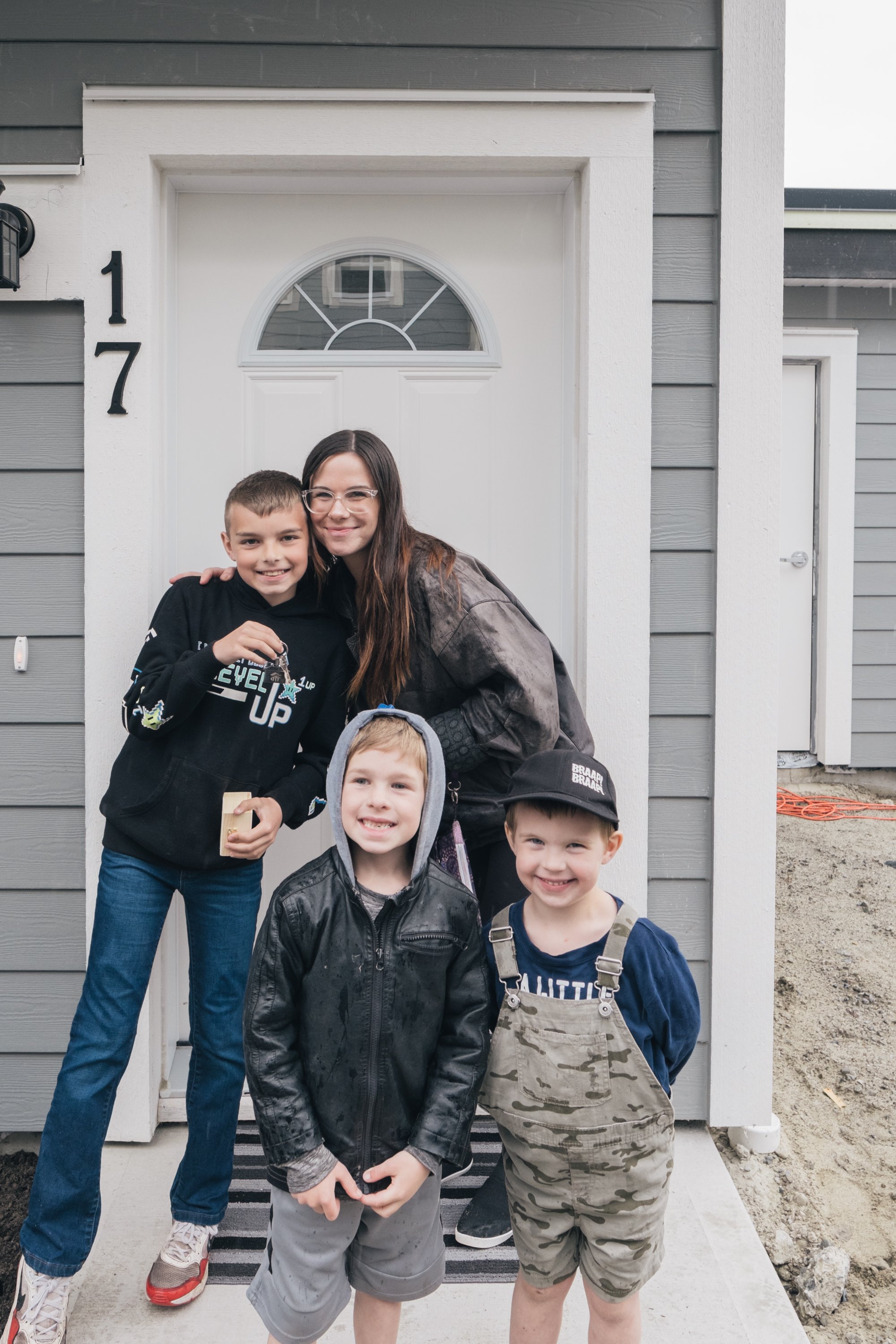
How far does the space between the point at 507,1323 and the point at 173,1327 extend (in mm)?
631

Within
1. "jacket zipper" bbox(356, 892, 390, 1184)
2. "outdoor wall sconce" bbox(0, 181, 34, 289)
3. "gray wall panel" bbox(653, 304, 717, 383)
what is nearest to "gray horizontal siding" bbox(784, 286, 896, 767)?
"gray wall panel" bbox(653, 304, 717, 383)

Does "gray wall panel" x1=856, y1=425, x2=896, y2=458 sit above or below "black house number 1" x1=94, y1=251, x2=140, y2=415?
above

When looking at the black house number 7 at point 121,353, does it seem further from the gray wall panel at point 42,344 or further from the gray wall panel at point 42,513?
the gray wall panel at point 42,513

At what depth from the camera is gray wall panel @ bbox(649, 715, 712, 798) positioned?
7.72ft

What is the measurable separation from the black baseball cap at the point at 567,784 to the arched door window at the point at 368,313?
1.35m

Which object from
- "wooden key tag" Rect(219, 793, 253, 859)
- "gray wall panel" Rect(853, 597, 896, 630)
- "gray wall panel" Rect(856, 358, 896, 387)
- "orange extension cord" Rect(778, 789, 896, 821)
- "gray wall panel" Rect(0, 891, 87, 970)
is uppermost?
"gray wall panel" Rect(856, 358, 896, 387)

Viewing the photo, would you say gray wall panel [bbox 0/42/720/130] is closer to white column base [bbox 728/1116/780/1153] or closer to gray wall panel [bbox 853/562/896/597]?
white column base [bbox 728/1116/780/1153]

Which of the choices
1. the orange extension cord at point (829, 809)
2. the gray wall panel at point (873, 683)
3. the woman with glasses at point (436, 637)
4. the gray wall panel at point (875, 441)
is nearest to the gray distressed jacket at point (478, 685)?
the woman with glasses at point (436, 637)

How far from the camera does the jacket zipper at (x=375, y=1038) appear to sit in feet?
4.58

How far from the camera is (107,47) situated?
221 centimetres

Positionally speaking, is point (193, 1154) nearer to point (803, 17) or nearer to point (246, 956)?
point (246, 956)

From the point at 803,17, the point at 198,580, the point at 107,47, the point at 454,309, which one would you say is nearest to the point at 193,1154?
the point at 198,580

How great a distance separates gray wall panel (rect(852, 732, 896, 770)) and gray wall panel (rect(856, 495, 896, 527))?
1222 mm

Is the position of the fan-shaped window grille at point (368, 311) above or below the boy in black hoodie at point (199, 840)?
above
